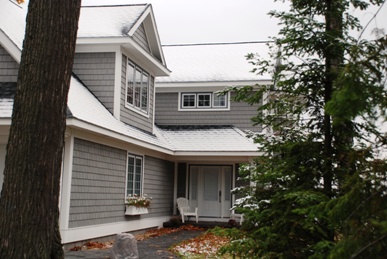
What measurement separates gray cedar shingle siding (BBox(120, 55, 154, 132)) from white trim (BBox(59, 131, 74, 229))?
3470 millimetres

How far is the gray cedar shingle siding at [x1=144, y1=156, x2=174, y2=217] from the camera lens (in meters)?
16.3

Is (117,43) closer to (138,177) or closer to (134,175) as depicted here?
(134,175)

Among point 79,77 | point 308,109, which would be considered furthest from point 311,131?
point 79,77

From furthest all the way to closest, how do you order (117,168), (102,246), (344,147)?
(117,168) < (102,246) < (344,147)

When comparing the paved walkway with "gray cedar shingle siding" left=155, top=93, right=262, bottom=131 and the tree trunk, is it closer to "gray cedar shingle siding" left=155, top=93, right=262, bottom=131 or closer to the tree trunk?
the tree trunk

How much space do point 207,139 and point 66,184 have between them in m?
8.44

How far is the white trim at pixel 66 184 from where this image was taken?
10797 mm

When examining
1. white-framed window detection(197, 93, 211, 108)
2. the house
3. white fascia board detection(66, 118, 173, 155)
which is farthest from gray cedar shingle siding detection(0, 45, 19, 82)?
white-framed window detection(197, 93, 211, 108)

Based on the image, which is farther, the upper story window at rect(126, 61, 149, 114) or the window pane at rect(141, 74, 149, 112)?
the window pane at rect(141, 74, 149, 112)

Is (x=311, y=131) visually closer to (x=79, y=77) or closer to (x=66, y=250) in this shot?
(x=66, y=250)

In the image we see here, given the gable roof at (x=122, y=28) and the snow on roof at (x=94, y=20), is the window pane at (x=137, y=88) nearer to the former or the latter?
the gable roof at (x=122, y=28)

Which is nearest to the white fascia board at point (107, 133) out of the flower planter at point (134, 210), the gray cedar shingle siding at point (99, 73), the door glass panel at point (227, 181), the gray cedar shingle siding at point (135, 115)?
the gray cedar shingle siding at point (135, 115)

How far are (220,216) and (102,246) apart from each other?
27.9 feet

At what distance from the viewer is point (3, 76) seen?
11.9 meters
